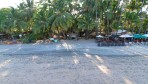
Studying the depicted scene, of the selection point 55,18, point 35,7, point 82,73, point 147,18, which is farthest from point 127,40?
point 82,73

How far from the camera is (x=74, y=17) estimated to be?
41.8 meters

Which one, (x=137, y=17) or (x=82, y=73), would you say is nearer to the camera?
(x=82, y=73)

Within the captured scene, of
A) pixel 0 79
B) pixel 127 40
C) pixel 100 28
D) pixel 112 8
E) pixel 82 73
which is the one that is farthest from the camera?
pixel 100 28

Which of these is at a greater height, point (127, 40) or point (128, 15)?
point (128, 15)

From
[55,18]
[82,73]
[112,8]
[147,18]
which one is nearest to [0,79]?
[82,73]

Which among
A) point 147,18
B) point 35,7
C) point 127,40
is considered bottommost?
point 127,40

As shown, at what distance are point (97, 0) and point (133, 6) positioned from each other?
283 inches

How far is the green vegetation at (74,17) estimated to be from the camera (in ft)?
131

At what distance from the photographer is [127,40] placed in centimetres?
3847

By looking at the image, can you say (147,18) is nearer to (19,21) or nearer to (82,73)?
(19,21)

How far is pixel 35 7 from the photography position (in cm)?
4425

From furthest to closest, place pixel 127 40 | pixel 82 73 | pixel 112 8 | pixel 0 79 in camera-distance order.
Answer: pixel 112 8, pixel 127 40, pixel 82 73, pixel 0 79

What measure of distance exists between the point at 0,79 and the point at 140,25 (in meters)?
33.1

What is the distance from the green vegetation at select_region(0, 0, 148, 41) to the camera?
3997cm
